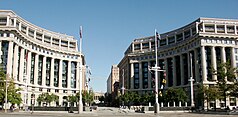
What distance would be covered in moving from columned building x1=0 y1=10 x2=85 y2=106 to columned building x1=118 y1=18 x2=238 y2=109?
3394cm

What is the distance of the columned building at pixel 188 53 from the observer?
378ft

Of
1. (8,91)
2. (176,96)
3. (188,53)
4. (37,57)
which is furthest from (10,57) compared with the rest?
(188,53)

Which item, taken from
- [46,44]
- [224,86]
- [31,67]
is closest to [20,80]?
[31,67]

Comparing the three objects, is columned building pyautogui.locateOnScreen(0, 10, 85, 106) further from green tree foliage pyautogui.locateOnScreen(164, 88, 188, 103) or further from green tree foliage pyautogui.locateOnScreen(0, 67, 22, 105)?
green tree foliage pyautogui.locateOnScreen(164, 88, 188, 103)

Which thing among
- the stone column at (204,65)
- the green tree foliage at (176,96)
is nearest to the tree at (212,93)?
the green tree foliage at (176,96)

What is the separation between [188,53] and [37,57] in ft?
237

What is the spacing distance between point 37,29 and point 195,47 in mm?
78547

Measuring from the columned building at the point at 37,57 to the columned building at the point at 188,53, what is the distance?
33938 mm

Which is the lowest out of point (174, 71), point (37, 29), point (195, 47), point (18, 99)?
point (18, 99)

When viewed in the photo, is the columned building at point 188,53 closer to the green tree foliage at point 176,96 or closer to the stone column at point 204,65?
the stone column at point 204,65

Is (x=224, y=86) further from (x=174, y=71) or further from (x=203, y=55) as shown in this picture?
(x=174, y=71)

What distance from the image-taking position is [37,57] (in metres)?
136

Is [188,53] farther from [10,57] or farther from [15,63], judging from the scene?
[10,57]

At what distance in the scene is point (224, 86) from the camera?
189 ft
